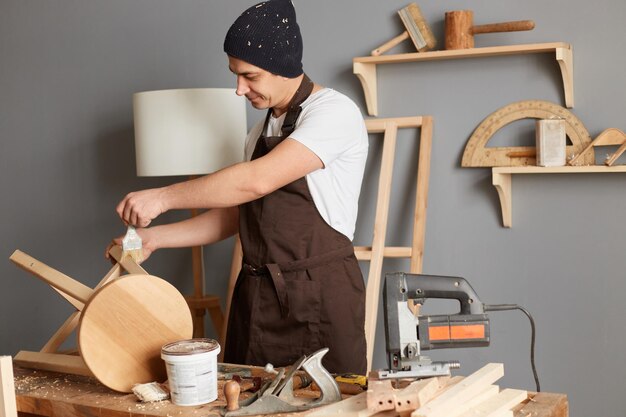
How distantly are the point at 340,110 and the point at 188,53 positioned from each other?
1734 millimetres

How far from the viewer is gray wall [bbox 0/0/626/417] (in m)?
3.38

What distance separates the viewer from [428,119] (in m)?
3.62

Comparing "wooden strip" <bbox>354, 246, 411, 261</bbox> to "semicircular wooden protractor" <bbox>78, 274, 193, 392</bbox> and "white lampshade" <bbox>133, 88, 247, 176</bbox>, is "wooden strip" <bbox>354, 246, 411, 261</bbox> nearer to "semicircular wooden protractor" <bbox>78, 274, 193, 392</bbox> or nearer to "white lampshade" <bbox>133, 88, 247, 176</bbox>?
"white lampshade" <bbox>133, 88, 247, 176</bbox>

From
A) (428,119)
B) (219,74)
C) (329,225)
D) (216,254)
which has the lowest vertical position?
(216,254)

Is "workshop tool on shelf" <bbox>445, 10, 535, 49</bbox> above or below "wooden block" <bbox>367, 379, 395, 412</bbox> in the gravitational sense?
above

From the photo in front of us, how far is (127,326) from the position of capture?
86.5 inches

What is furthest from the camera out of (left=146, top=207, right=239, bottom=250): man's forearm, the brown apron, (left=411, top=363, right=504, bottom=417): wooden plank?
(left=146, top=207, right=239, bottom=250): man's forearm

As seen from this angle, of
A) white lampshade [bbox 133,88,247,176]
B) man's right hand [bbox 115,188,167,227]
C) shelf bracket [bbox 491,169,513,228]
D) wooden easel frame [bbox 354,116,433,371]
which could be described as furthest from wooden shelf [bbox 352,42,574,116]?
man's right hand [bbox 115,188,167,227]

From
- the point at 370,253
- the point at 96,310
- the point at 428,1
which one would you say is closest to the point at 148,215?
the point at 96,310

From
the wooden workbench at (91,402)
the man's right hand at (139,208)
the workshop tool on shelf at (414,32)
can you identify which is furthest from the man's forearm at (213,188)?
the workshop tool on shelf at (414,32)

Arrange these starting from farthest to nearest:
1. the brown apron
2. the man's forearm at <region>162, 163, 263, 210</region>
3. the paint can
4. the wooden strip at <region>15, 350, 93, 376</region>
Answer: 1. the brown apron
2. the man's forearm at <region>162, 163, 263, 210</region>
3. the wooden strip at <region>15, 350, 93, 376</region>
4. the paint can

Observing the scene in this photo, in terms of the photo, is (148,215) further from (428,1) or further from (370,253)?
(428,1)

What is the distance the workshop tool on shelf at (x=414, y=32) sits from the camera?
11.7ft

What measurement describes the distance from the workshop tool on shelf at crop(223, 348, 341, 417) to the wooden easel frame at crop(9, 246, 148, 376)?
0.54 meters
